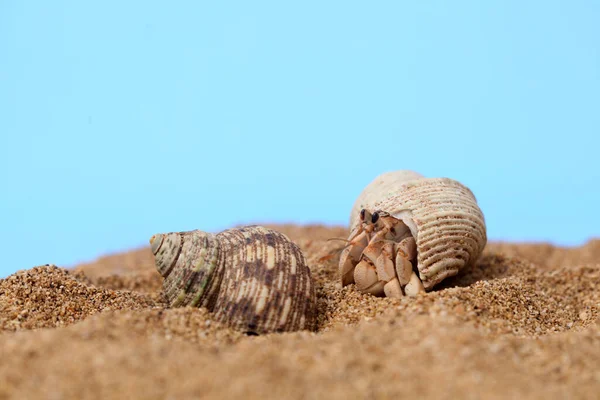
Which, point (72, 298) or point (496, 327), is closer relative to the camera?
point (496, 327)

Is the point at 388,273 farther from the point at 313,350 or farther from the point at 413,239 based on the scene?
the point at 313,350

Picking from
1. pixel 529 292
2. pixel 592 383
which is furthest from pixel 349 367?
pixel 529 292

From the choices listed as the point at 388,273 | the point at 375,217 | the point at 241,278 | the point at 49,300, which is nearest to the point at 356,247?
the point at 375,217

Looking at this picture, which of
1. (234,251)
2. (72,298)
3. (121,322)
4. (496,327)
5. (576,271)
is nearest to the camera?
(121,322)

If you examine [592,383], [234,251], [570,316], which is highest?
[234,251]

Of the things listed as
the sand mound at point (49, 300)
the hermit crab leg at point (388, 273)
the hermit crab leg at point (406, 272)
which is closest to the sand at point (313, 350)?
the sand mound at point (49, 300)

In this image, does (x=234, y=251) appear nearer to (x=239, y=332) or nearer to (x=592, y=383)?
(x=239, y=332)

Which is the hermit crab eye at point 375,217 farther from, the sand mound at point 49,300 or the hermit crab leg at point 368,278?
the sand mound at point 49,300
